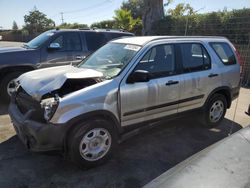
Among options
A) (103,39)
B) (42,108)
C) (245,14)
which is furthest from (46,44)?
(245,14)

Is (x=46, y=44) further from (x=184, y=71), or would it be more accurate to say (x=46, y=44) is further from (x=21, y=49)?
(x=184, y=71)

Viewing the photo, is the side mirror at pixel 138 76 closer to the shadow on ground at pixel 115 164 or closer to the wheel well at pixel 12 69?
the shadow on ground at pixel 115 164

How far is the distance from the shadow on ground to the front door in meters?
0.57

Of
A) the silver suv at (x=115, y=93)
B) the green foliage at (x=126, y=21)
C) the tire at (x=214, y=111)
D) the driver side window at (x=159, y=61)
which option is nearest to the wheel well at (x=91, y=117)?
the silver suv at (x=115, y=93)

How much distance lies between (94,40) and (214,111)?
3.97 m

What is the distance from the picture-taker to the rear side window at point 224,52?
516cm

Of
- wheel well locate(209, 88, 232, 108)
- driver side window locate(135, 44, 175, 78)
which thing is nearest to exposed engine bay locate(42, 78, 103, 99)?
driver side window locate(135, 44, 175, 78)

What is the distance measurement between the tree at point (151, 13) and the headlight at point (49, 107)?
441 inches

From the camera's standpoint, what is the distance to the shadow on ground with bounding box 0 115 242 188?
136 inches

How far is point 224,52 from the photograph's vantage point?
5328 millimetres

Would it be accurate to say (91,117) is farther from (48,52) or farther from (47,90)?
(48,52)

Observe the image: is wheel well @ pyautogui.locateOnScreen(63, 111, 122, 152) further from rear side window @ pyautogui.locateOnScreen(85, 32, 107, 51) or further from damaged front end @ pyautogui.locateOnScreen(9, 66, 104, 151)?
rear side window @ pyautogui.locateOnScreen(85, 32, 107, 51)

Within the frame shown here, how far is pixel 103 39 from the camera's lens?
7.74 meters

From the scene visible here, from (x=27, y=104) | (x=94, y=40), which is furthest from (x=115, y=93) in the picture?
(x=94, y=40)
